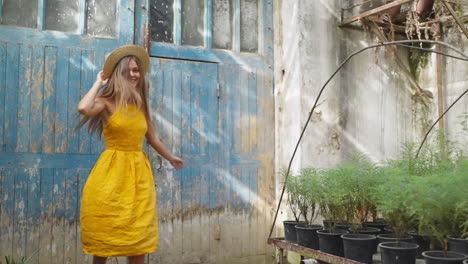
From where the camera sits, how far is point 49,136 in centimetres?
366

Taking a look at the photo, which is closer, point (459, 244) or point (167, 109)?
point (459, 244)

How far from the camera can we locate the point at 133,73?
284 centimetres

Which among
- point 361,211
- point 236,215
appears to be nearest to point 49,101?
point 236,215

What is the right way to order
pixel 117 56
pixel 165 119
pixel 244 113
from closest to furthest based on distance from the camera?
pixel 117 56
pixel 165 119
pixel 244 113

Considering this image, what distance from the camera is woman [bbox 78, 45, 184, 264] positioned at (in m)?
2.58

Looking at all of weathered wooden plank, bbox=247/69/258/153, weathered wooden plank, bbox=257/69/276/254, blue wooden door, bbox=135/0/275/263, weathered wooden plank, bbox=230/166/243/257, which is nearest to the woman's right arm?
blue wooden door, bbox=135/0/275/263

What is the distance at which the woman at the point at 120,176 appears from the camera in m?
2.58

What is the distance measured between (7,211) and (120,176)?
147cm

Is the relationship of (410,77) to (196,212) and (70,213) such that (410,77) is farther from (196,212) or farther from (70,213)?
(70,213)

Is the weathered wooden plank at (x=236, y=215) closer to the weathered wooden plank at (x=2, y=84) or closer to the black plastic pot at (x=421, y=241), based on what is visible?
the black plastic pot at (x=421, y=241)

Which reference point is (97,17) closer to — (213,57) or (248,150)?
(213,57)

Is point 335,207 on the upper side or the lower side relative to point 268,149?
lower

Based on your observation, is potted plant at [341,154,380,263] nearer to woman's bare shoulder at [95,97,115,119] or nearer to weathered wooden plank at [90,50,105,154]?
woman's bare shoulder at [95,97,115,119]

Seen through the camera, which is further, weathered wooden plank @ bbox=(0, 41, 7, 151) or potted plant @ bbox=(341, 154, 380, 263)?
weathered wooden plank @ bbox=(0, 41, 7, 151)
